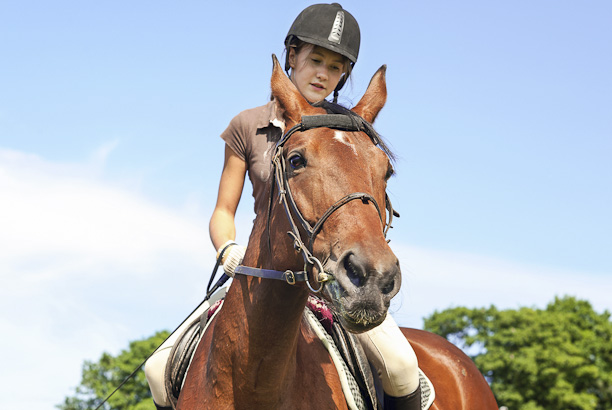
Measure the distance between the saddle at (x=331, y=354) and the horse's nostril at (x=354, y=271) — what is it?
1768mm

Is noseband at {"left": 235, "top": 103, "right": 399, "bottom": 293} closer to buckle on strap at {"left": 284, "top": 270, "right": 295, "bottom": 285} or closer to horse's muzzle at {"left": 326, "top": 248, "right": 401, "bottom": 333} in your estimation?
buckle on strap at {"left": 284, "top": 270, "right": 295, "bottom": 285}

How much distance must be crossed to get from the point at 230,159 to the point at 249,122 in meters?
0.38

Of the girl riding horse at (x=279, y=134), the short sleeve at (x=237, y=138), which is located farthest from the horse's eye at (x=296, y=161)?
the short sleeve at (x=237, y=138)

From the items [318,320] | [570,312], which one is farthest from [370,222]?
[570,312]

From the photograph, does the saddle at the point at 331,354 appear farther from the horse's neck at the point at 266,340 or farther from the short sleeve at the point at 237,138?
the short sleeve at the point at 237,138

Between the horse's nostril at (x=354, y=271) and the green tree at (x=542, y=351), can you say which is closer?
the horse's nostril at (x=354, y=271)

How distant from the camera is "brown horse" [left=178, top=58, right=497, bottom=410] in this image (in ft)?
12.1

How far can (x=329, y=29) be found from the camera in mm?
5715

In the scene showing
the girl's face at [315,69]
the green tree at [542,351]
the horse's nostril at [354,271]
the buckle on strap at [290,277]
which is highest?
the green tree at [542,351]

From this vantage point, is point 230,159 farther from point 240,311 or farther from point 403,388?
point 403,388

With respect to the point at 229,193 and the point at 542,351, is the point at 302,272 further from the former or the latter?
the point at 542,351

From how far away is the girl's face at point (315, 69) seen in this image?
588 centimetres

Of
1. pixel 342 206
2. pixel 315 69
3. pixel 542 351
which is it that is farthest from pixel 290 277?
pixel 542 351

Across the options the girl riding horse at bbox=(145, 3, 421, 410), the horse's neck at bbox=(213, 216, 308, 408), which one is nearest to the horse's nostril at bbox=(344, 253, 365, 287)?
the horse's neck at bbox=(213, 216, 308, 408)
